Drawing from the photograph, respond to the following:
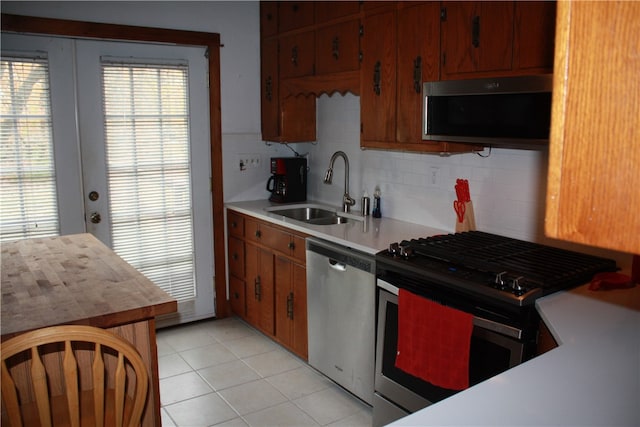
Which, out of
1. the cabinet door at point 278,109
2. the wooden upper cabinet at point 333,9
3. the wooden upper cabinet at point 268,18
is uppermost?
the wooden upper cabinet at point 268,18

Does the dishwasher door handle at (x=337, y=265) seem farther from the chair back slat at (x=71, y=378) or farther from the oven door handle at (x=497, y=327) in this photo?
the chair back slat at (x=71, y=378)

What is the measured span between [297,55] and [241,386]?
225 cm

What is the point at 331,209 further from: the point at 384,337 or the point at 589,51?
the point at 589,51

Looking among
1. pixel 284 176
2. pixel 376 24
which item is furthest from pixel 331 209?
pixel 376 24

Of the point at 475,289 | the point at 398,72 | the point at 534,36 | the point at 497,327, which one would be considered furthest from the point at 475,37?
the point at 497,327

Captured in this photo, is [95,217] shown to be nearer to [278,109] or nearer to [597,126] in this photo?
[278,109]

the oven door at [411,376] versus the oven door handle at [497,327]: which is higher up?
the oven door handle at [497,327]

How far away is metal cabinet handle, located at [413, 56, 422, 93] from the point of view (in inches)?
113

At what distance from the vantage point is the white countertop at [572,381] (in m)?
1.13

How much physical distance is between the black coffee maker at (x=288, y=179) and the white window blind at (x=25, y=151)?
5.18 feet

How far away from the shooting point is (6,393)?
1434mm

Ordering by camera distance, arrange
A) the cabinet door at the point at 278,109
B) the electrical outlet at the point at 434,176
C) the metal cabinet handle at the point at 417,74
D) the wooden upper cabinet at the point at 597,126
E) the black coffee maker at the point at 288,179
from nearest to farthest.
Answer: the wooden upper cabinet at the point at 597,126 < the metal cabinet handle at the point at 417,74 < the electrical outlet at the point at 434,176 < the cabinet door at the point at 278,109 < the black coffee maker at the point at 288,179

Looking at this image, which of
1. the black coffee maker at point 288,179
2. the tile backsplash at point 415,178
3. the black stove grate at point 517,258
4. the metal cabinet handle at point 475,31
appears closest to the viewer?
the black stove grate at point 517,258

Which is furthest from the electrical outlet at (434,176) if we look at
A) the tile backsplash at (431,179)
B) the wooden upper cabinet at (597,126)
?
the wooden upper cabinet at (597,126)
